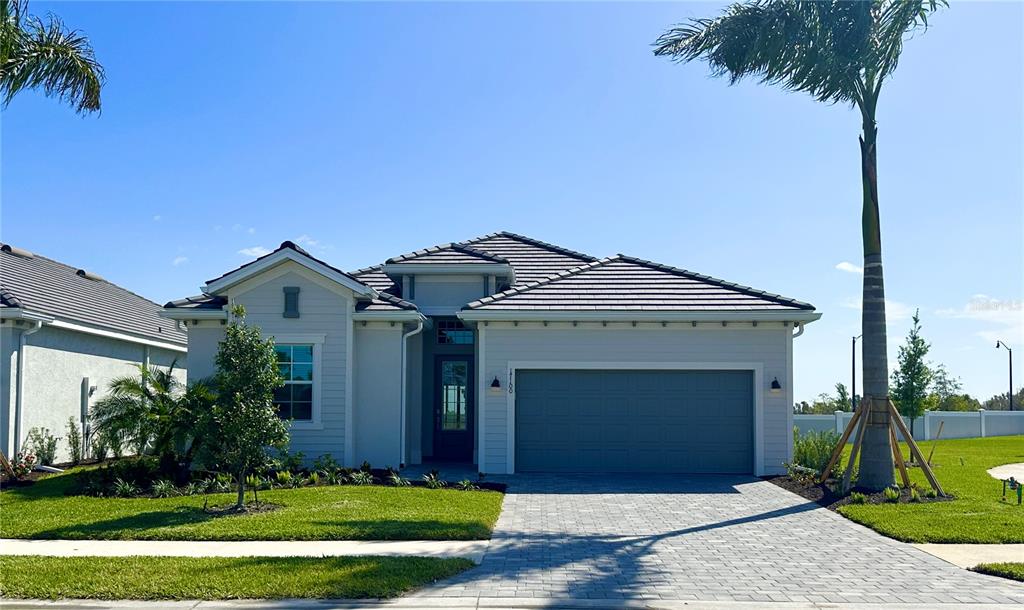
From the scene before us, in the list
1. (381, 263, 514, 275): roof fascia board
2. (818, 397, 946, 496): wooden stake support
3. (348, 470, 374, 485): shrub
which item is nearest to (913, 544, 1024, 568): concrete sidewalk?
(818, 397, 946, 496): wooden stake support

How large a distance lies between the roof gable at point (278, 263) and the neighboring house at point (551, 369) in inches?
1.0

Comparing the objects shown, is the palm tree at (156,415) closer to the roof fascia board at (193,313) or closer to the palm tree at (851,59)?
the roof fascia board at (193,313)

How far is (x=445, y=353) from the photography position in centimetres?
1752

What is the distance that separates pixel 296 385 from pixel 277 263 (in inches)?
93.0

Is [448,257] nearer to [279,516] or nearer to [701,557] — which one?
[279,516]

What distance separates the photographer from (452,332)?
17641mm

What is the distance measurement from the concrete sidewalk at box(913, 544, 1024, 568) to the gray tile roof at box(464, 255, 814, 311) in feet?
21.2

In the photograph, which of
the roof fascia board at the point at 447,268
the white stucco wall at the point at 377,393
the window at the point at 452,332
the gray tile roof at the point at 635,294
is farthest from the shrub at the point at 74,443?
the gray tile roof at the point at 635,294

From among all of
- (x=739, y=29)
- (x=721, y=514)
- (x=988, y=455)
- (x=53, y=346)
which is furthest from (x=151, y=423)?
(x=988, y=455)

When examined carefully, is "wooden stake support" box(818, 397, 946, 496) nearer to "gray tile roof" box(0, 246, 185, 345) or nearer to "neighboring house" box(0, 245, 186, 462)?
"neighboring house" box(0, 245, 186, 462)

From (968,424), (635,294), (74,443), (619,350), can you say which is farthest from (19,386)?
(968,424)

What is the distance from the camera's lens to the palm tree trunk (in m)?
13.2

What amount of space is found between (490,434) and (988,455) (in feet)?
50.6

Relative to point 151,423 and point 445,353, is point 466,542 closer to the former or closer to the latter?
point 151,423
